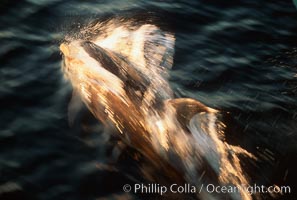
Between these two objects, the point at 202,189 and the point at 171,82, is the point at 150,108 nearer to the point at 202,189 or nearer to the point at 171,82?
the point at 171,82

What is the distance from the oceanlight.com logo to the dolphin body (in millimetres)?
68

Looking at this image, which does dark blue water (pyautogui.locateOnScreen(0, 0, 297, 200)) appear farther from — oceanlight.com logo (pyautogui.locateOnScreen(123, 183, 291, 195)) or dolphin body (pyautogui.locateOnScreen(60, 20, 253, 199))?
dolphin body (pyautogui.locateOnScreen(60, 20, 253, 199))

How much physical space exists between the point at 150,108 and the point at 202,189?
1603mm

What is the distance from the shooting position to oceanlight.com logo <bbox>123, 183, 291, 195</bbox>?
491 centimetres

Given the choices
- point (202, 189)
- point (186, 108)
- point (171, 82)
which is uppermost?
point (171, 82)

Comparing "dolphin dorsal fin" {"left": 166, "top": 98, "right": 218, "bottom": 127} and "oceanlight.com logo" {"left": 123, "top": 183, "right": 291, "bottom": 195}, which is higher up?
"dolphin dorsal fin" {"left": 166, "top": 98, "right": 218, "bottom": 127}

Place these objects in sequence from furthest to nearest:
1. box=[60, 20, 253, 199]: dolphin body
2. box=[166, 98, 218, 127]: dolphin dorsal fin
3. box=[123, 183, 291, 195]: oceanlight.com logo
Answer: box=[166, 98, 218, 127]: dolphin dorsal fin < box=[60, 20, 253, 199]: dolphin body < box=[123, 183, 291, 195]: oceanlight.com logo

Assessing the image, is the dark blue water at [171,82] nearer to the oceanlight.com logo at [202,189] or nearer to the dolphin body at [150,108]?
the oceanlight.com logo at [202,189]

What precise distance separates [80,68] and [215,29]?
3147 mm

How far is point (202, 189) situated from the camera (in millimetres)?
5078

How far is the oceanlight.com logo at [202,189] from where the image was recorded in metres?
4.91

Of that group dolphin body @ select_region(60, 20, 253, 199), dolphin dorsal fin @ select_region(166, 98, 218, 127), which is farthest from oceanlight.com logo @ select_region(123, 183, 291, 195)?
dolphin dorsal fin @ select_region(166, 98, 218, 127)

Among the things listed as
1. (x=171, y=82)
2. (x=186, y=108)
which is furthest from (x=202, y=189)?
(x=171, y=82)

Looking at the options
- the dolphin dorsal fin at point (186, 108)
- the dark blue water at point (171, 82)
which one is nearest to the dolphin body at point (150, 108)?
the dolphin dorsal fin at point (186, 108)
